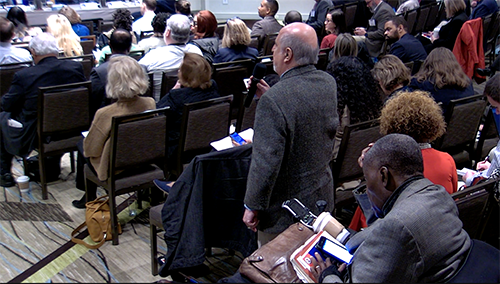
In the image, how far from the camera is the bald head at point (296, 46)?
2004 millimetres

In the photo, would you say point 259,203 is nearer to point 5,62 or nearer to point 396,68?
point 396,68

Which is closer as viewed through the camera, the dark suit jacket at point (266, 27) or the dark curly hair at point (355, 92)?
the dark curly hair at point (355, 92)

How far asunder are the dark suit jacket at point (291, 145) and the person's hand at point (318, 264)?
42 centimetres

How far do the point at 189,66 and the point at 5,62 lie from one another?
7.38ft

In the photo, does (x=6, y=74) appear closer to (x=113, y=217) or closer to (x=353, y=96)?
(x=113, y=217)

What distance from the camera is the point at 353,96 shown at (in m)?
3.17

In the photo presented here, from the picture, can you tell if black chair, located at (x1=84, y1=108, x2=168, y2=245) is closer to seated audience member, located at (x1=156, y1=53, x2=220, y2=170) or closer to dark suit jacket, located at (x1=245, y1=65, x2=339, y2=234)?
seated audience member, located at (x1=156, y1=53, x2=220, y2=170)

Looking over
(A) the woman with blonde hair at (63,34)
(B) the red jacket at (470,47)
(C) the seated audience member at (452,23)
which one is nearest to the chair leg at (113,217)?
(A) the woman with blonde hair at (63,34)

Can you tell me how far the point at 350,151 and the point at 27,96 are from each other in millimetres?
2489

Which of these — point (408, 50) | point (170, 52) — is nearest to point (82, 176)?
point (170, 52)

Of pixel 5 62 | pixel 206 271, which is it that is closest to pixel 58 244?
pixel 206 271

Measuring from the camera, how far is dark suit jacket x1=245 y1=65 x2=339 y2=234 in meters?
1.93

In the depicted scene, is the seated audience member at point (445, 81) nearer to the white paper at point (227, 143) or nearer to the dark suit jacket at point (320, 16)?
the white paper at point (227, 143)

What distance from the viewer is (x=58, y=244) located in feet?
9.57
